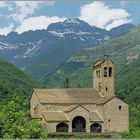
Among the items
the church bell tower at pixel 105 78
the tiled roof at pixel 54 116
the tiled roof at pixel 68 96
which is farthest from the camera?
the church bell tower at pixel 105 78

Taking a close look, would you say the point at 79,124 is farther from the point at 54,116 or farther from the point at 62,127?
the point at 54,116

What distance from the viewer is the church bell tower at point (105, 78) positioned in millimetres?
76312

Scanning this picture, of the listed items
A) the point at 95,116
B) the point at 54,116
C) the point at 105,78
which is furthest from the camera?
the point at 105,78

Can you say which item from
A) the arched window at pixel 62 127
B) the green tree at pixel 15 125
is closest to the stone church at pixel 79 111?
the arched window at pixel 62 127

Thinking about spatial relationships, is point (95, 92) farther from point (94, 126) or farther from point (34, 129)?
point (34, 129)

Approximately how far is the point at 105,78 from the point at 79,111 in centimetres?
917

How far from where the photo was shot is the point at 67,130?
2724 inches

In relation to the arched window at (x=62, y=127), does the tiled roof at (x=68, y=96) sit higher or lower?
higher

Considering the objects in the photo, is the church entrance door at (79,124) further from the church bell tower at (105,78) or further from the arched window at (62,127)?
the church bell tower at (105,78)

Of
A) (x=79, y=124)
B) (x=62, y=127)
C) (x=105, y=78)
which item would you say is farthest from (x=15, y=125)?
(x=105, y=78)

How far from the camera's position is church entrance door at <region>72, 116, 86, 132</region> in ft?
233

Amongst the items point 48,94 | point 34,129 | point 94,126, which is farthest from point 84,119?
point 34,129

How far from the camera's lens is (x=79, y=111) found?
230ft

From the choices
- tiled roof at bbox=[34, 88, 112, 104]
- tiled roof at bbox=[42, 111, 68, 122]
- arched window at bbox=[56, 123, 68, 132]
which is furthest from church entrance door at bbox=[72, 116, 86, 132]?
tiled roof at bbox=[34, 88, 112, 104]
